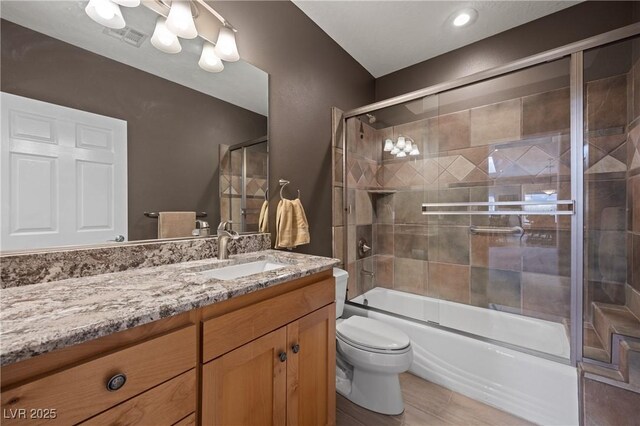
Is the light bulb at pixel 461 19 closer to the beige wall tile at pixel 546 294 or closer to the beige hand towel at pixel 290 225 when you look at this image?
the beige hand towel at pixel 290 225

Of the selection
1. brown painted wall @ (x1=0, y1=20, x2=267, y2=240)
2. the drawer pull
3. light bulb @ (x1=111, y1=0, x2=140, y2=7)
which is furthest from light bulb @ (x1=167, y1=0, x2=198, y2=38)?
the drawer pull

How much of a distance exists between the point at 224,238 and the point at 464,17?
7.47 feet

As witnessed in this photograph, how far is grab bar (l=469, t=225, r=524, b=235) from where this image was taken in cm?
205

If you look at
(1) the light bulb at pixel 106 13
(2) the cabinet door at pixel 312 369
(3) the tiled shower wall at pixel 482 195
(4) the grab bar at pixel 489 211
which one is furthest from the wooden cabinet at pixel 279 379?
(4) the grab bar at pixel 489 211

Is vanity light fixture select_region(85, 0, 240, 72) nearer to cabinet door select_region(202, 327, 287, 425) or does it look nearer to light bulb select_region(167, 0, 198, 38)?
light bulb select_region(167, 0, 198, 38)

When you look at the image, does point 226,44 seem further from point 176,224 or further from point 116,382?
point 116,382

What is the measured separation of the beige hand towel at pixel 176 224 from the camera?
3.89 feet

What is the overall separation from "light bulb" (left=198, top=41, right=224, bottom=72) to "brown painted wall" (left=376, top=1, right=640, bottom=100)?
188cm

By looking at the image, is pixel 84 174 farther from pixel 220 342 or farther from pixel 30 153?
pixel 220 342

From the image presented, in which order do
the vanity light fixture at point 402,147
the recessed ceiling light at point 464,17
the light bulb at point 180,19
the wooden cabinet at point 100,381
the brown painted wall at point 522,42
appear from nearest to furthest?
1. the wooden cabinet at point 100,381
2. the light bulb at point 180,19
3. the brown painted wall at point 522,42
4. the recessed ceiling light at point 464,17
5. the vanity light fixture at point 402,147

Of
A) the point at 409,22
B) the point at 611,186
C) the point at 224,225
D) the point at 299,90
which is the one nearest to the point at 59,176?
the point at 224,225

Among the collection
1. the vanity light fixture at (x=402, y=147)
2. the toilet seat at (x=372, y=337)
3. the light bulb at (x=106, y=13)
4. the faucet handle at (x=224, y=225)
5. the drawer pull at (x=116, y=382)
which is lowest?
the toilet seat at (x=372, y=337)

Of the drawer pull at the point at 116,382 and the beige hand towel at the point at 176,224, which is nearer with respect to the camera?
the drawer pull at the point at 116,382

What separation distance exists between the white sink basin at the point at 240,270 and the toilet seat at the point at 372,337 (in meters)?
0.66
